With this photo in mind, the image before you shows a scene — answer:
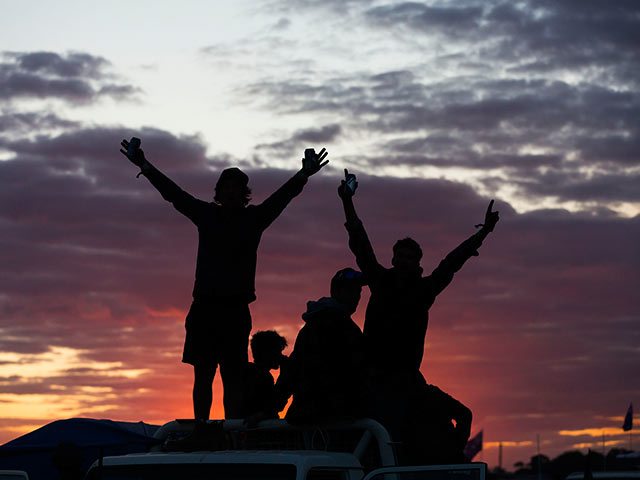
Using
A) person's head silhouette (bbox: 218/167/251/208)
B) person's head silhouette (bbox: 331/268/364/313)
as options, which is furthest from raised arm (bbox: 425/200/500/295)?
person's head silhouette (bbox: 218/167/251/208)

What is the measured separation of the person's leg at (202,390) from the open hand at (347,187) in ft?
6.25

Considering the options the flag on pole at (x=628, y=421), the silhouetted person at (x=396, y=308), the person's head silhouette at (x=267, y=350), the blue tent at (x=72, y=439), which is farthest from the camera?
the flag on pole at (x=628, y=421)

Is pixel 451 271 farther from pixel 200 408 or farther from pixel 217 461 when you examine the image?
pixel 217 461

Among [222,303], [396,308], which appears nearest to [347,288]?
[396,308]

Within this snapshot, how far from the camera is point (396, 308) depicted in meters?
9.09

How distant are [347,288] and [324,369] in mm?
830

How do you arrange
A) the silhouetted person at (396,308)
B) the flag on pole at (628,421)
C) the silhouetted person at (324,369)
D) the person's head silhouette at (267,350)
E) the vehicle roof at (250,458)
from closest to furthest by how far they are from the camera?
the vehicle roof at (250,458) → the silhouetted person at (324,369) → the silhouetted person at (396,308) → the person's head silhouette at (267,350) → the flag on pole at (628,421)

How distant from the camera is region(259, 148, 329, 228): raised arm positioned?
971 cm

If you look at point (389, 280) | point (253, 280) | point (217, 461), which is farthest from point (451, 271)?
point (217, 461)

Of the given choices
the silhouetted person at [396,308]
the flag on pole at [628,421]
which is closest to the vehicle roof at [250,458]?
the silhouetted person at [396,308]

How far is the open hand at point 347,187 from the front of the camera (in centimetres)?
975

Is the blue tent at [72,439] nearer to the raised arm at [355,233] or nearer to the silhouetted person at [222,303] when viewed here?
the silhouetted person at [222,303]

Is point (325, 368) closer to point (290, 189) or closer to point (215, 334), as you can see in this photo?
point (215, 334)

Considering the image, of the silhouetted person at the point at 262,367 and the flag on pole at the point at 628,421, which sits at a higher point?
the flag on pole at the point at 628,421
